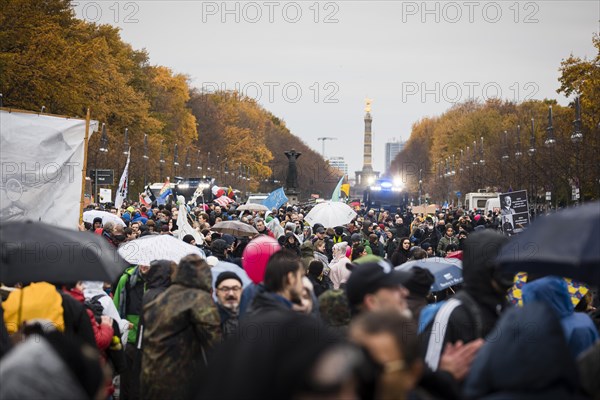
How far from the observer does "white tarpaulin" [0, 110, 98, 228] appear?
10430 mm

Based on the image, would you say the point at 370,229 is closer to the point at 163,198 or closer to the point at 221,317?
the point at 163,198

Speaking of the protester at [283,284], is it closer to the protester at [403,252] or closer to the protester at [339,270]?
the protester at [339,270]

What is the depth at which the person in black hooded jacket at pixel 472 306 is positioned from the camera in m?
5.89

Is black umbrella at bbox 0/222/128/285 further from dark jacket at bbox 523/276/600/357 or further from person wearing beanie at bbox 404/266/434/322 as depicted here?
dark jacket at bbox 523/276/600/357

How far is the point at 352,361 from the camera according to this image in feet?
11.0

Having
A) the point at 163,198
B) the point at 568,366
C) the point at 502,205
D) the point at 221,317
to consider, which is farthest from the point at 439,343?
the point at 163,198

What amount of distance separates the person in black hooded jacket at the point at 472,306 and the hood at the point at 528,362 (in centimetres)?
116

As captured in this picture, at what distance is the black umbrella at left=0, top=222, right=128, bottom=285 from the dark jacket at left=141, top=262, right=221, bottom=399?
474 mm

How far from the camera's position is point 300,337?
3.73 metres

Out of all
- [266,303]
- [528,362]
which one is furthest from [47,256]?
[528,362]

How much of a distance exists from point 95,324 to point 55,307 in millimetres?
1158

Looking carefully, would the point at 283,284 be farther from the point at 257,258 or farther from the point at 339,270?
the point at 339,270

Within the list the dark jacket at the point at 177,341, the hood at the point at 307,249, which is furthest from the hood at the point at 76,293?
the hood at the point at 307,249

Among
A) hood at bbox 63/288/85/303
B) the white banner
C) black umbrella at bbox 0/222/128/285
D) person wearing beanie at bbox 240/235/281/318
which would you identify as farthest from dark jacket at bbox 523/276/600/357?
the white banner
